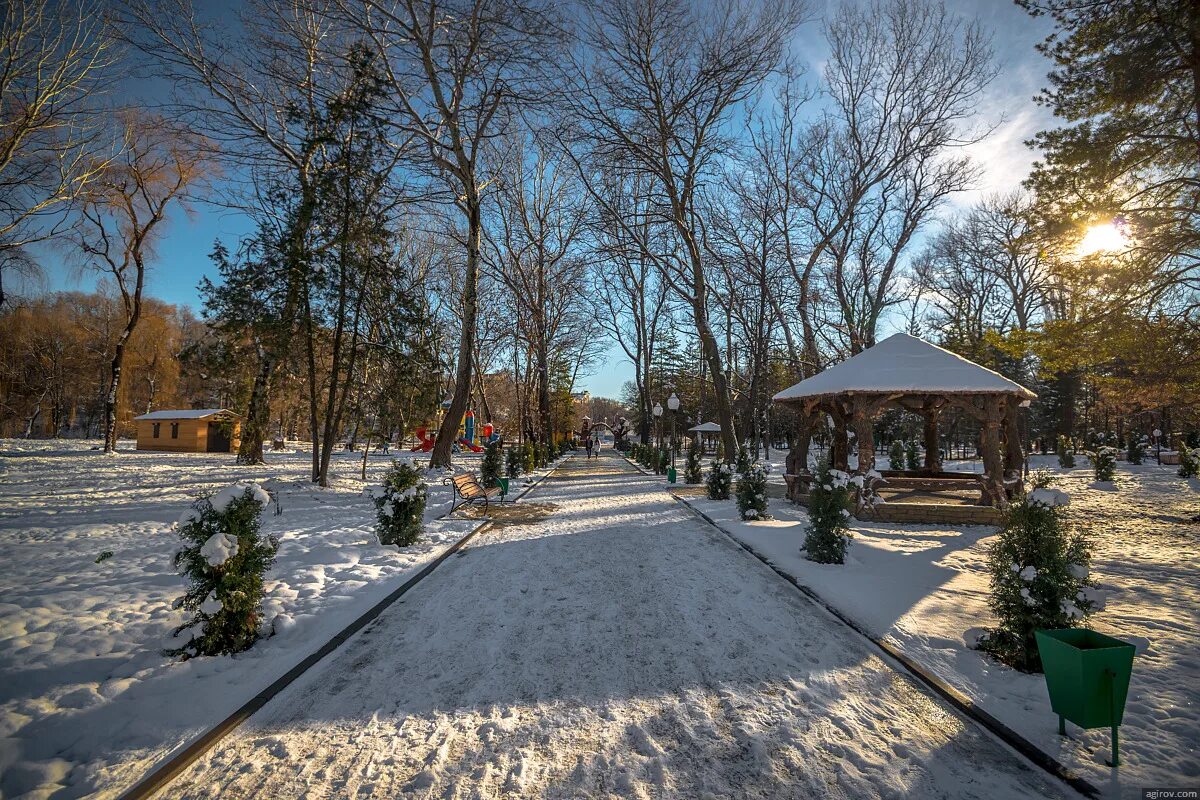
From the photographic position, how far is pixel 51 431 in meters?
40.6

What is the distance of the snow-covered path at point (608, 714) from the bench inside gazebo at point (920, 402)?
6.49 m

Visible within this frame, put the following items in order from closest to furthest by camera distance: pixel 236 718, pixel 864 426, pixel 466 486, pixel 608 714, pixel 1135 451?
pixel 236 718 → pixel 608 714 → pixel 466 486 → pixel 864 426 → pixel 1135 451

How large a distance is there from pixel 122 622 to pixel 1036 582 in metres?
7.38

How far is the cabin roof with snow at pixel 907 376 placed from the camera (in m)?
9.99

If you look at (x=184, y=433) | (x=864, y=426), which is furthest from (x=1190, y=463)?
(x=184, y=433)

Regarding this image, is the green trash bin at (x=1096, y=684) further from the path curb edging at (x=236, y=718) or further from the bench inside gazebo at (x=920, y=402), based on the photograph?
the bench inside gazebo at (x=920, y=402)

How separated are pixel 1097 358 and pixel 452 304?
30015 millimetres

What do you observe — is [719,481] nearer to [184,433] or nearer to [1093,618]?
[1093,618]

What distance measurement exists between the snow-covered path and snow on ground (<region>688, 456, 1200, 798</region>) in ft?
1.33

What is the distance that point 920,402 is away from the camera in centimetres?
1288

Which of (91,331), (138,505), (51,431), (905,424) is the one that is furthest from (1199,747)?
(51,431)

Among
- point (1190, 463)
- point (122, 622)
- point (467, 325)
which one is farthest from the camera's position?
point (1190, 463)

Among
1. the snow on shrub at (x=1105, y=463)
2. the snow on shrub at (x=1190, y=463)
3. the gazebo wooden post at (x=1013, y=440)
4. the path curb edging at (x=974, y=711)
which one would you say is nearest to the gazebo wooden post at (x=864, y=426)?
the gazebo wooden post at (x=1013, y=440)

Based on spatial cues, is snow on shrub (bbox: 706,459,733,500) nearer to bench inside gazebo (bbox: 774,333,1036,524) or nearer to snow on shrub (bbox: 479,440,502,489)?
bench inside gazebo (bbox: 774,333,1036,524)
